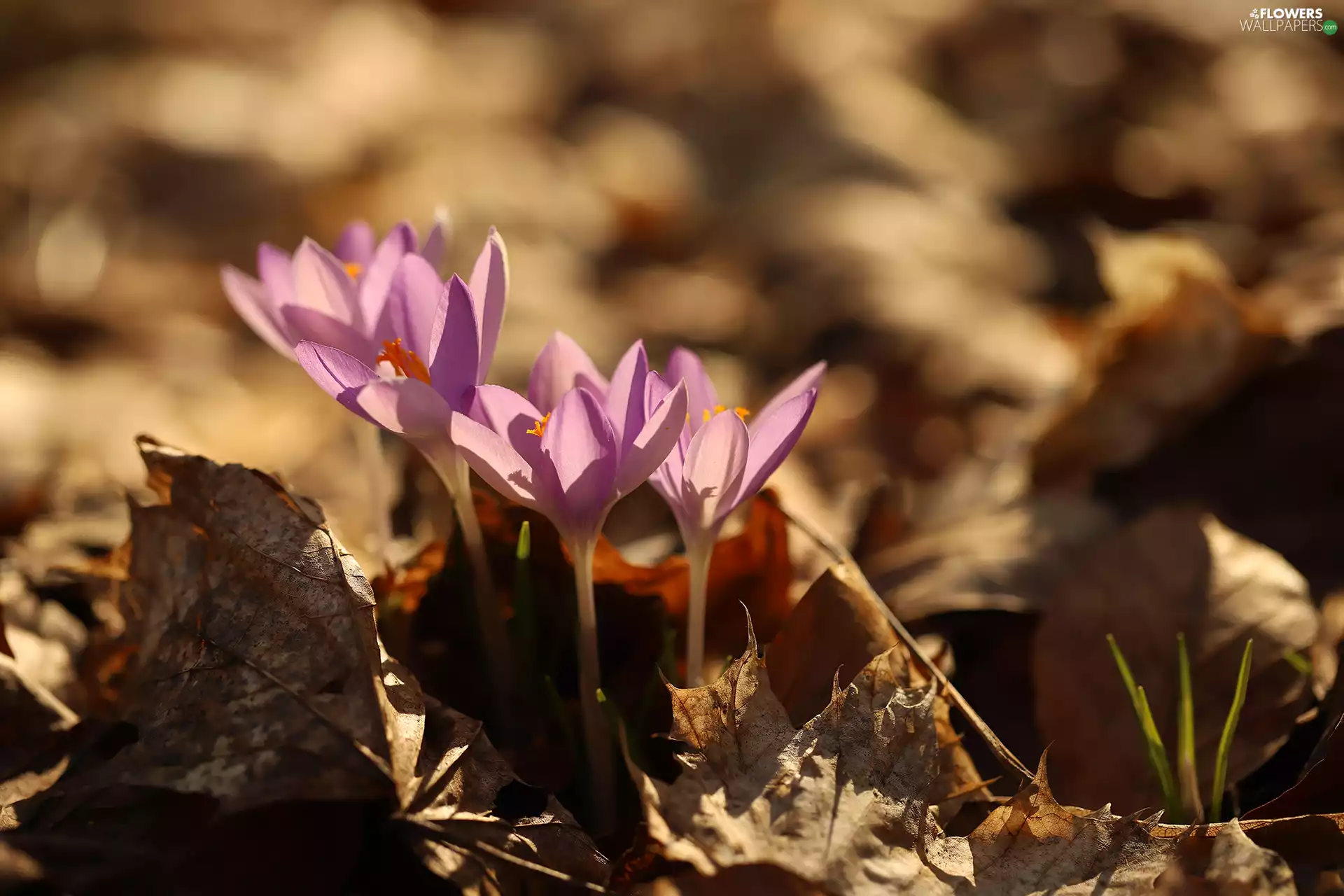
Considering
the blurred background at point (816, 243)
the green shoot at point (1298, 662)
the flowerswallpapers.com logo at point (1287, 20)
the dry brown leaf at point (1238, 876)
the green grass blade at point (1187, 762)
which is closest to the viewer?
the dry brown leaf at point (1238, 876)

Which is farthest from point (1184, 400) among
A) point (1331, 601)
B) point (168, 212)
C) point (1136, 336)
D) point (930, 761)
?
point (168, 212)

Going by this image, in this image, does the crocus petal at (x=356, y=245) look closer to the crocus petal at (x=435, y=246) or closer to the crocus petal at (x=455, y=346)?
the crocus petal at (x=435, y=246)

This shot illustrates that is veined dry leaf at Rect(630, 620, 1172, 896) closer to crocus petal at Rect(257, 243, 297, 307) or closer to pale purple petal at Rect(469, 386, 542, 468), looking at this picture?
pale purple petal at Rect(469, 386, 542, 468)

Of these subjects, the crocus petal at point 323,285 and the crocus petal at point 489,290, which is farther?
the crocus petal at point 323,285

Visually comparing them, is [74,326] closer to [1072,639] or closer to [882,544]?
[882,544]

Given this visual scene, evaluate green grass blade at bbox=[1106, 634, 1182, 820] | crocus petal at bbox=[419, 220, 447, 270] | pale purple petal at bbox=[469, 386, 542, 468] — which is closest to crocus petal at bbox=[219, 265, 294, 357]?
crocus petal at bbox=[419, 220, 447, 270]

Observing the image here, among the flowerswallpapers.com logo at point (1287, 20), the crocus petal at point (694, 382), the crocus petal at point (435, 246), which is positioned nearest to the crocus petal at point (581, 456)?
the crocus petal at point (694, 382)
